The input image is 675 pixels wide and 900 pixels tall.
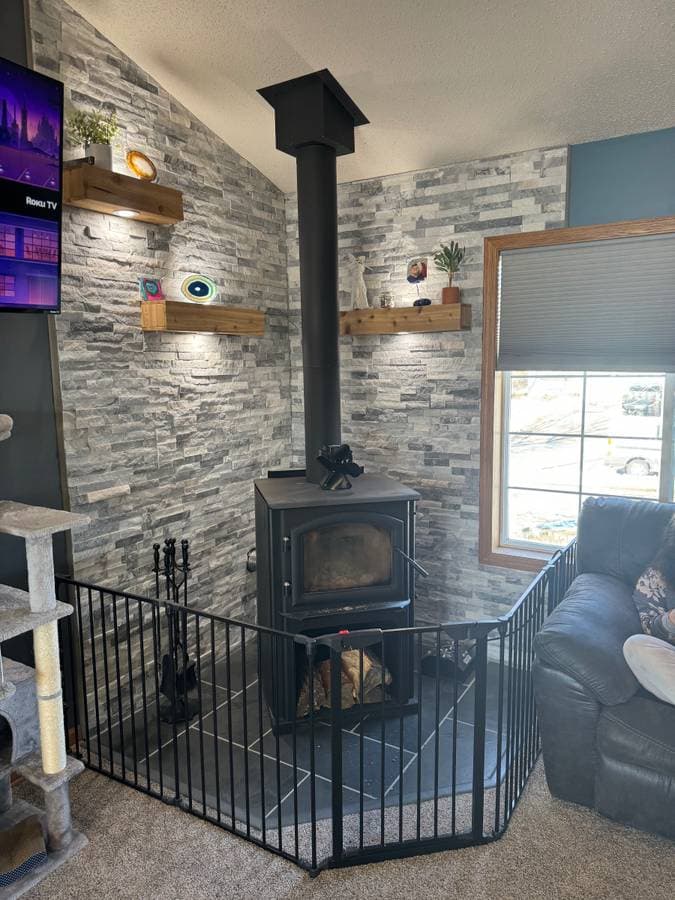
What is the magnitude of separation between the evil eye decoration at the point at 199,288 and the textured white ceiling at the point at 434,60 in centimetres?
87

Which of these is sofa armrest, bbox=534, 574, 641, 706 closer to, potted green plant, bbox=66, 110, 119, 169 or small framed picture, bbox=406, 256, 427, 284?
small framed picture, bbox=406, 256, 427, 284

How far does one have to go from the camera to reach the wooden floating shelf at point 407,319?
12.3 ft

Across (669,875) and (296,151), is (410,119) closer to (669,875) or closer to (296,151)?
(296,151)

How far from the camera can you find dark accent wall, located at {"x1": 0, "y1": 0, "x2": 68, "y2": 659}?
272 centimetres

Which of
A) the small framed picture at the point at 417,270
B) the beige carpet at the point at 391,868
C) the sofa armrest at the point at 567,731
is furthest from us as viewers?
the small framed picture at the point at 417,270

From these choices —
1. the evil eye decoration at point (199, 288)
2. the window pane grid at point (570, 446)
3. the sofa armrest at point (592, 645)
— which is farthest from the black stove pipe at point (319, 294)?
the sofa armrest at point (592, 645)

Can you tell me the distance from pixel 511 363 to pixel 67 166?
2.49m

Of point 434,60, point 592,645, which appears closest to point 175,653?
point 592,645

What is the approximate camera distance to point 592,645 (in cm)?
255

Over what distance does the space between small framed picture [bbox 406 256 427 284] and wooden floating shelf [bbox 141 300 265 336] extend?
0.93 meters

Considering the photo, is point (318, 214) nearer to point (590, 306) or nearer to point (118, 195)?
point (118, 195)

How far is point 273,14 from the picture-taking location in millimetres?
2738

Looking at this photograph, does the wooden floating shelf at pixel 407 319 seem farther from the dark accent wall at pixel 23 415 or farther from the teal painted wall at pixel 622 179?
the dark accent wall at pixel 23 415

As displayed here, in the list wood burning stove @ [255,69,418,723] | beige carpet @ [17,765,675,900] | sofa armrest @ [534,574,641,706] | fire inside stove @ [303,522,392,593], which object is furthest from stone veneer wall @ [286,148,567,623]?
beige carpet @ [17,765,675,900]
